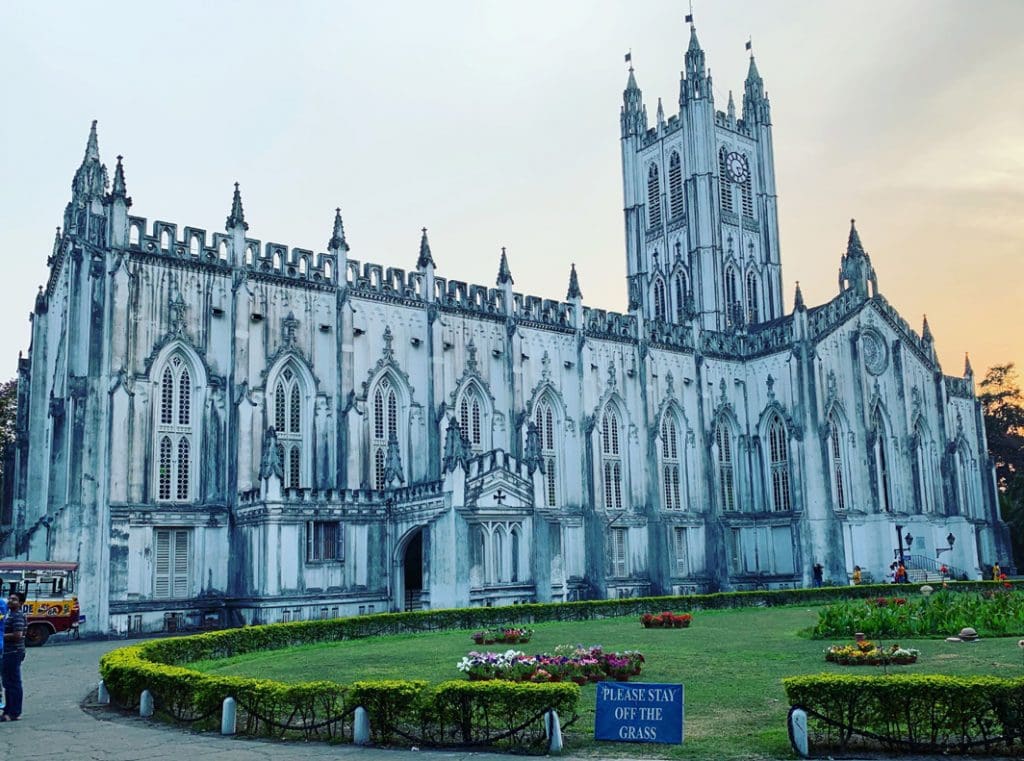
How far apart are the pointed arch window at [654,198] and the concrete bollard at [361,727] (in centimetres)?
6765

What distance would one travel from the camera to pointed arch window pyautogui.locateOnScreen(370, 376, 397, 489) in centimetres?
4325

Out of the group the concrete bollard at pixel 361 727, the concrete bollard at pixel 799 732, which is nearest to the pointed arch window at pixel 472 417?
the concrete bollard at pixel 361 727

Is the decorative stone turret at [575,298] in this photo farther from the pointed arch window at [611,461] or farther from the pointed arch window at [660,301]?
the pointed arch window at [660,301]

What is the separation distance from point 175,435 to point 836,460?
36097 mm

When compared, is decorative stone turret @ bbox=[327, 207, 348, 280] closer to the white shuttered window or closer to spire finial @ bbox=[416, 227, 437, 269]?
spire finial @ bbox=[416, 227, 437, 269]

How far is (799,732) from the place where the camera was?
1246 centimetres

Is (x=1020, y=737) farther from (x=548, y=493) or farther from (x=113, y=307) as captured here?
(x=548, y=493)

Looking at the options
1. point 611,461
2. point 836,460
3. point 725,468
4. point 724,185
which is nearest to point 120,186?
point 611,461

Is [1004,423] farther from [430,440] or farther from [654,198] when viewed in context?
[430,440]

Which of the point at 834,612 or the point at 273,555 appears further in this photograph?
the point at 273,555

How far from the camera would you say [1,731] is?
1545cm

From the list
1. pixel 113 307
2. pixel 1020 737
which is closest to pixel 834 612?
pixel 1020 737

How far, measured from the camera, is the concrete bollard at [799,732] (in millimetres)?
12398

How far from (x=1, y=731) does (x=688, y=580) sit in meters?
42.1
